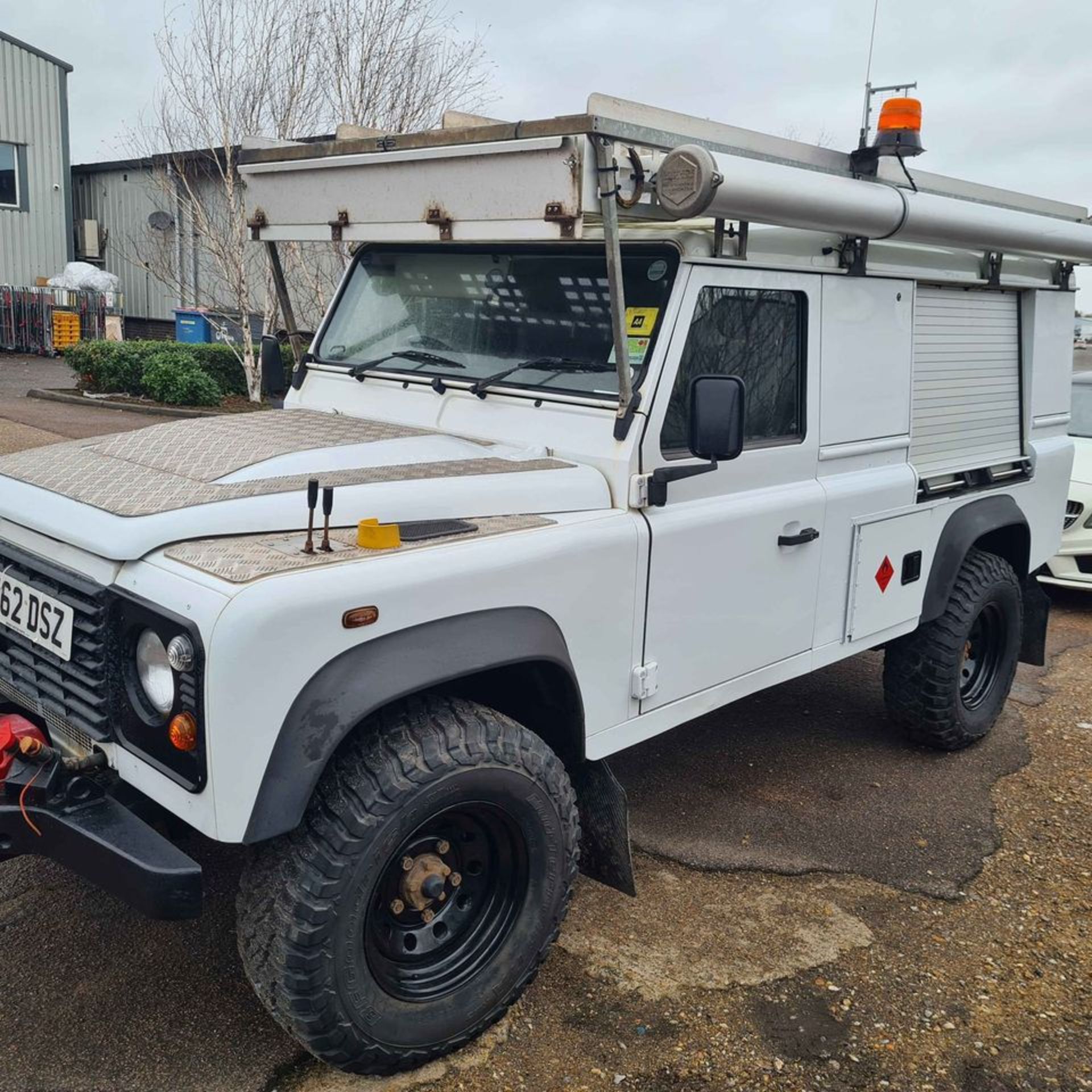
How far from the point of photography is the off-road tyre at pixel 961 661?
4.65 m

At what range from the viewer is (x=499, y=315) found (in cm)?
370

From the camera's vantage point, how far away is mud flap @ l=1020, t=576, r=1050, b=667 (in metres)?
5.20

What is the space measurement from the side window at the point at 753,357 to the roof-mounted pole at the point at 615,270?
0.14m

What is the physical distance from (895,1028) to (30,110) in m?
23.8

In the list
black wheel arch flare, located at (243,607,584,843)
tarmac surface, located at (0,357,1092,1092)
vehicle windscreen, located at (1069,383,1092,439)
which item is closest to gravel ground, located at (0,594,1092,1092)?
tarmac surface, located at (0,357,1092,1092)

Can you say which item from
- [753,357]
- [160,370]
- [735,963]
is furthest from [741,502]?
[160,370]

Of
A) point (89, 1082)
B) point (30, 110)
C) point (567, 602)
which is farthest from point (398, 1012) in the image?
point (30, 110)

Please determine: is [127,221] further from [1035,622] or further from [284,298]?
[1035,622]

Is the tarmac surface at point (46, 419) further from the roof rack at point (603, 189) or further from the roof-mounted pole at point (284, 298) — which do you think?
the roof rack at point (603, 189)

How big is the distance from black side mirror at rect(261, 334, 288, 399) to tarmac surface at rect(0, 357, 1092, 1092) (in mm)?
1969

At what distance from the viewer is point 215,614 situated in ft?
7.36

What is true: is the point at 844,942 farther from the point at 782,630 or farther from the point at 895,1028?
the point at 782,630

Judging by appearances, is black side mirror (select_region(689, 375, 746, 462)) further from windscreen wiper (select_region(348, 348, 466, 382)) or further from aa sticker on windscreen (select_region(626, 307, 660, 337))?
windscreen wiper (select_region(348, 348, 466, 382))

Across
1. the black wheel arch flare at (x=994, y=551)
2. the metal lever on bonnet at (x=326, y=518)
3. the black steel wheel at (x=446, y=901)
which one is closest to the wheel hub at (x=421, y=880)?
the black steel wheel at (x=446, y=901)
